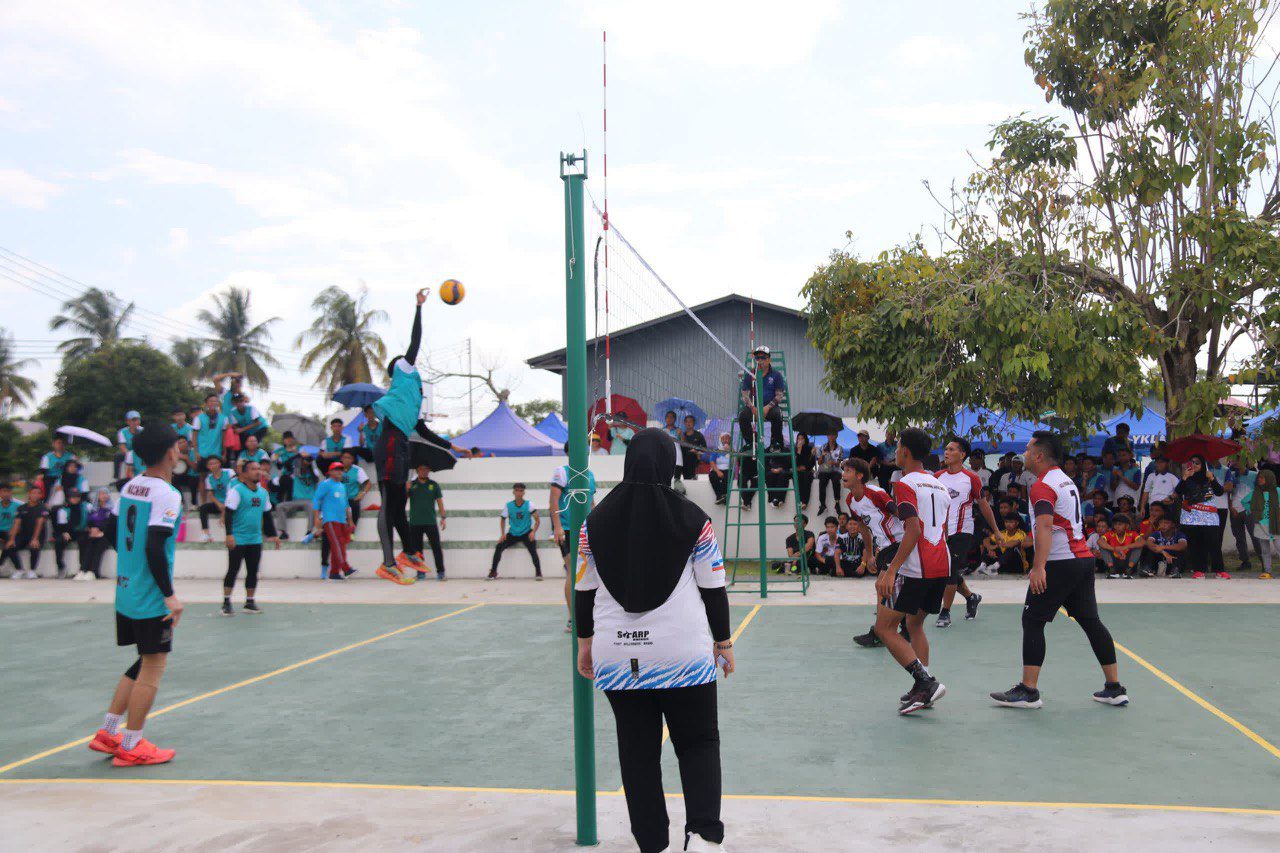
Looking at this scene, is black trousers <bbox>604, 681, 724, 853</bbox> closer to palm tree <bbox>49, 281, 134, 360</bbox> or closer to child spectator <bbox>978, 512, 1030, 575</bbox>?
child spectator <bbox>978, 512, 1030, 575</bbox>

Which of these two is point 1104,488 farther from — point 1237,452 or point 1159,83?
Answer: point 1159,83

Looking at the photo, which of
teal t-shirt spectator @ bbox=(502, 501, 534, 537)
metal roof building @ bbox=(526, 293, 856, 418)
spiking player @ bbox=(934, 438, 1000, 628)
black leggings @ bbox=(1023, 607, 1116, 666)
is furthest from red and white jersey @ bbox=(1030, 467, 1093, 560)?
teal t-shirt spectator @ bbox=(502, 501, 534, 537)

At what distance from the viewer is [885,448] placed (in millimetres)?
15672

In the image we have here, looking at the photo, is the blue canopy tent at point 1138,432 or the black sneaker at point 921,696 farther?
the blue canopy tent at point 1138,432

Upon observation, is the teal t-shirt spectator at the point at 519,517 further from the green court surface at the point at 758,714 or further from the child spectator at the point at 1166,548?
the child spectator at the point at 1166,548

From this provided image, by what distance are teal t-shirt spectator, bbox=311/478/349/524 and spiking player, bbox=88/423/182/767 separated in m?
10.2

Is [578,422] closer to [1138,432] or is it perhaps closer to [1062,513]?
[1062,513]

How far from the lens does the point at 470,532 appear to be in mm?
17047

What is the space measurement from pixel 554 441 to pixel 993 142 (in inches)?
641

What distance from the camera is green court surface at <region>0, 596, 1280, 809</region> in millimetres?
5086

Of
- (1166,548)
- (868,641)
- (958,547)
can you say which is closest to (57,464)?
(868,641)

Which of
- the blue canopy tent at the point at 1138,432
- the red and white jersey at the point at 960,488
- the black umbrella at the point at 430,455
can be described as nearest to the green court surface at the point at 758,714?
the red and white jersey at the point at 960,488

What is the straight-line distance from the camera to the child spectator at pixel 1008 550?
14.6 m

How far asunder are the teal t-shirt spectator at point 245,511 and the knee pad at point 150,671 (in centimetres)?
587
